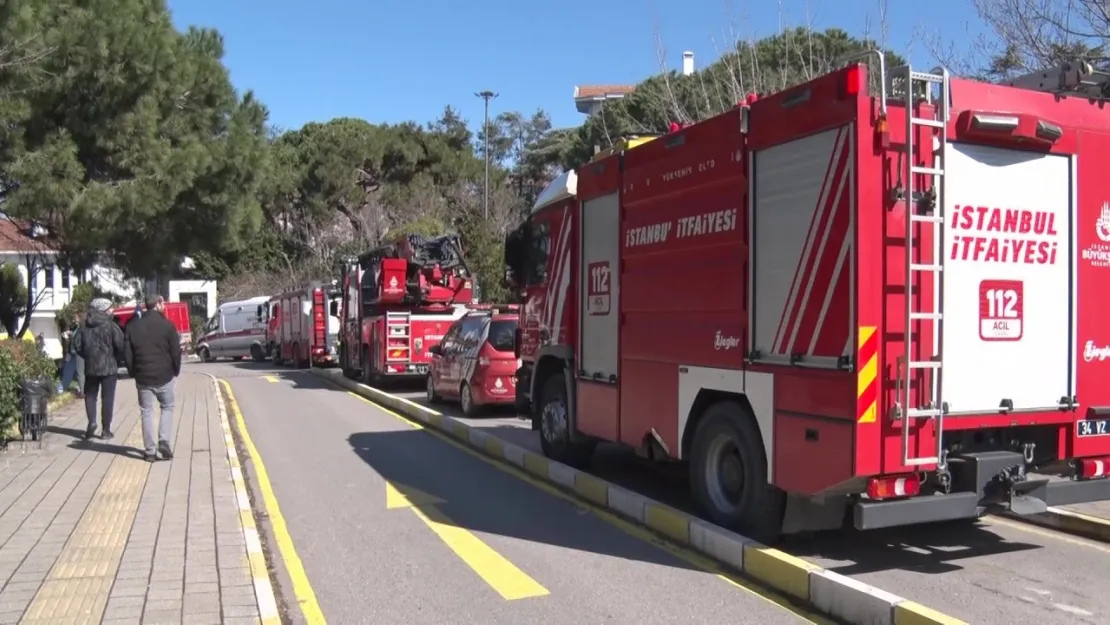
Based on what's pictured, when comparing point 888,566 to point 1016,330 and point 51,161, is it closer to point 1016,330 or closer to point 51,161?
point 1016,330

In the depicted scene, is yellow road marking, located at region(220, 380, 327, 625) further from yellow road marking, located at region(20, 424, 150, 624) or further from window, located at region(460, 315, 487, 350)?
window, located at region(460, 315, 487, 350)

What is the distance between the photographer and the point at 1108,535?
264 inches

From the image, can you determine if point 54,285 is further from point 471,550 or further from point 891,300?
point 891,300

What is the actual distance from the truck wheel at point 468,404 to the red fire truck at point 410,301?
16.9 feet

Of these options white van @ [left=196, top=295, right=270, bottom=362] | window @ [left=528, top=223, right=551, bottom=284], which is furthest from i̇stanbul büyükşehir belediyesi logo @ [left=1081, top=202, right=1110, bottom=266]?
white van @ [left=196, top=295, right=270, bottom=362]

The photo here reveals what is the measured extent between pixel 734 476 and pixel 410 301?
1432 cm

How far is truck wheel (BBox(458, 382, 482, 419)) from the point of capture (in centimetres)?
1459

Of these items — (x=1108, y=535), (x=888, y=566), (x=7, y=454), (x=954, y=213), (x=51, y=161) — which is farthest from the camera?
(x=51, y=161)

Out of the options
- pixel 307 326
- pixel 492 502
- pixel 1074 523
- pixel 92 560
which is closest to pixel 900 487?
pixel 1074 523

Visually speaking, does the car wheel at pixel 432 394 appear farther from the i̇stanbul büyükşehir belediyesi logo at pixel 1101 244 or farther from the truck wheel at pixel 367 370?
the i̇stanbul büyükşehir belediyesi logo at pixel 1101 244

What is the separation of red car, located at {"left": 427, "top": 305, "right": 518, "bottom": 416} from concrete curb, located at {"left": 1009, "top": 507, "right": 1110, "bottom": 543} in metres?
8.26

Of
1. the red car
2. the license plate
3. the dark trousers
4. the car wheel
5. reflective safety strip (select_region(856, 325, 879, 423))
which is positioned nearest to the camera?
reflective safety strip (select_region(856, 325, 879, 423))

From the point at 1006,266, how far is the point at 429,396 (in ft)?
41.5

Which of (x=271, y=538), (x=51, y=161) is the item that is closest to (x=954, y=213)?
(x=271, y=538)
